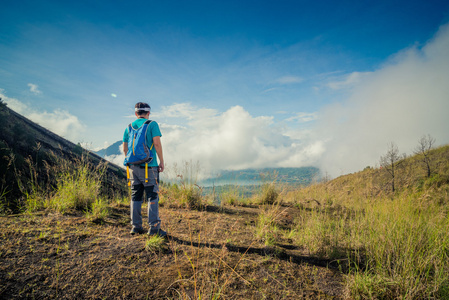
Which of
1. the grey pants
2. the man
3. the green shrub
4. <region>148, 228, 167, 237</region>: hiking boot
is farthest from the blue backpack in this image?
the green shrub

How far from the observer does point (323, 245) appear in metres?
3.16

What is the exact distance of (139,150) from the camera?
136 inches

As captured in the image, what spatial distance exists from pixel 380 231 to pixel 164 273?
10.6 ft

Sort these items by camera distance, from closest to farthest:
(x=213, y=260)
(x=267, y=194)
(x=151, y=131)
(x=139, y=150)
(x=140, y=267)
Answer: (x=140, y=267) → (x=213, y=260) → (x=139, y=150) → (x=151, y=131) → (x=267, y=194)

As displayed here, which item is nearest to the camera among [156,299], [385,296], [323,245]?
[156,299]

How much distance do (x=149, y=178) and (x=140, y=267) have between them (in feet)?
4.85

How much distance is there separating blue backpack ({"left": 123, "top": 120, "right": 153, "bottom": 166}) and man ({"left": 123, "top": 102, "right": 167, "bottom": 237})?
49 millimetres

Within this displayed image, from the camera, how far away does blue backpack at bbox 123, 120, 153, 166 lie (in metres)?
3.44

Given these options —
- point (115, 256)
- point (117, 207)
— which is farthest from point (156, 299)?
point (117, 207)

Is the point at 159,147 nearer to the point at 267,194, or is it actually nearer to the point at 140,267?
the point at 140,267

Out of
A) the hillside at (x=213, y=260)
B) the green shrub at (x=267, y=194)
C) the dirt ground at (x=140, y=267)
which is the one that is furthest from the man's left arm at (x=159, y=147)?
the green shrub at (x=267, y=194)

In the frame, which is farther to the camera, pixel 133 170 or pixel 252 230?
pixel 252 230

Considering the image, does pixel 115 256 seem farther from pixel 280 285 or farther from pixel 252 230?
pixel 252 230

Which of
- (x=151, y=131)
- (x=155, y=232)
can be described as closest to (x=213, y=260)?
(x=155, y=232)
